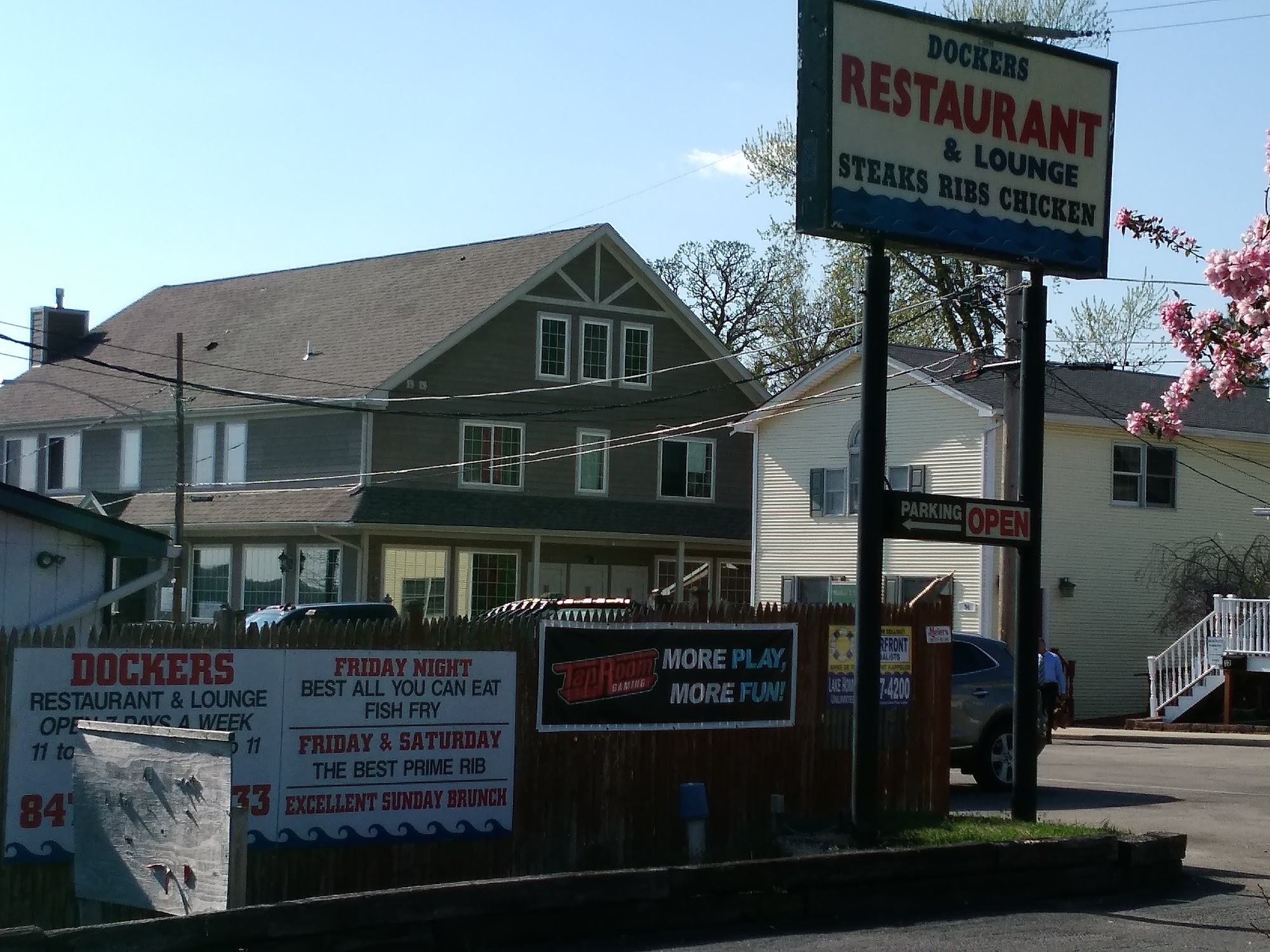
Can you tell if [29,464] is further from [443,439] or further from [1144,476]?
[1144,476]

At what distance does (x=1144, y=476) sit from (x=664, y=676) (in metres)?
24.6

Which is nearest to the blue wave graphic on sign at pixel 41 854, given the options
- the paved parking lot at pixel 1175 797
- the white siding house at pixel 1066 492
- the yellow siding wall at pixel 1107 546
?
the paved parking lot at pixel 1175 797

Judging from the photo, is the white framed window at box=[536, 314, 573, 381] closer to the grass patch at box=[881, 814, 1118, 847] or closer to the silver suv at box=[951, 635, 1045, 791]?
the silver suv at box=[951, 635, 1045, 791]

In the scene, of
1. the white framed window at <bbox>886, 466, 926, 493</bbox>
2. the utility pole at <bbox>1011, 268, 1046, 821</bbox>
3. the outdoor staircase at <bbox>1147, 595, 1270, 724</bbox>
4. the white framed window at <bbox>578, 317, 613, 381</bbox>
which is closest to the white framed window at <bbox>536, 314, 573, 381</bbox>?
the white framed window at <bbox>578, 317, 613, 381</bbox>

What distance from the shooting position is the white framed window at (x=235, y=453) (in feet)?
139

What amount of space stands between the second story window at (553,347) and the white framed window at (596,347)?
48cm

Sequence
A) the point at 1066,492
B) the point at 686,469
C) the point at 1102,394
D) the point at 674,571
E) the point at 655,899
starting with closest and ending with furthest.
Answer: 1. the point at 655,899
2. the point at 1066,492
3. the point at 1102,394
4. the point at 674,571
5. the point at 686,469

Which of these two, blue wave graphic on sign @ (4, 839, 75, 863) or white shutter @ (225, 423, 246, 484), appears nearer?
blue wave graphic on sign @ (4, 839, 75, 863)

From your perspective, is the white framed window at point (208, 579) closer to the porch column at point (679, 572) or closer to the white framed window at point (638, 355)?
the white framed window at point (638, 355)

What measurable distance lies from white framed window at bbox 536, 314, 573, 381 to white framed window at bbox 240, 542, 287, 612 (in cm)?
803

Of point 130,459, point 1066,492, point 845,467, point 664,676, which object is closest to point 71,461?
point 130,459

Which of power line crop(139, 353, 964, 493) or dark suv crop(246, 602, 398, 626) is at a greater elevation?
power line crop(139, 353, 964, 493)

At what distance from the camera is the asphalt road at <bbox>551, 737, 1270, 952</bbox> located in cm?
931

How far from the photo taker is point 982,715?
1788cm
